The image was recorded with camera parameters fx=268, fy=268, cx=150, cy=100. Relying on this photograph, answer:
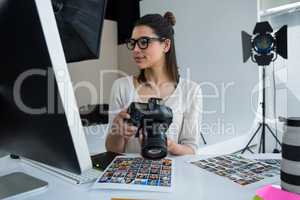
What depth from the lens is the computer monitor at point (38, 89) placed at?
38 centimetres

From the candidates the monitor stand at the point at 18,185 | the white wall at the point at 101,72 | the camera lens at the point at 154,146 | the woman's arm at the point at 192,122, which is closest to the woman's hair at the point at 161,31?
the woman's arm at the point at 192,122

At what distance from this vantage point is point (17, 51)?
17.3 inches

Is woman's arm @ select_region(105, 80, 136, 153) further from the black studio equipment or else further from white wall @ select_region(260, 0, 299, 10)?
white wall @ select_region(260, 0, 299, 10)

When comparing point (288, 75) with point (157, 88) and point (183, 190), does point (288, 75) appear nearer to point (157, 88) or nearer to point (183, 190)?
point (157, 88)

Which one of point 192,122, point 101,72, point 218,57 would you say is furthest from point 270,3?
point 192,122

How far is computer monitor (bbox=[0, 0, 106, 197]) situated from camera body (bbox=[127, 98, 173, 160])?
9.8 inches

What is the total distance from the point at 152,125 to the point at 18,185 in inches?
13.9

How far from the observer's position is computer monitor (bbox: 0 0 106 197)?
0.38 meters

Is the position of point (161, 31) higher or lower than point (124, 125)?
higher

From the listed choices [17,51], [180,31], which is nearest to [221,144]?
[180,31]

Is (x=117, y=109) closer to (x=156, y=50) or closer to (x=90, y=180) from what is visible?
(x=156, y=50)

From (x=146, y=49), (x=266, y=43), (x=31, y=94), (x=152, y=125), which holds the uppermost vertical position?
(x=266, y=43)

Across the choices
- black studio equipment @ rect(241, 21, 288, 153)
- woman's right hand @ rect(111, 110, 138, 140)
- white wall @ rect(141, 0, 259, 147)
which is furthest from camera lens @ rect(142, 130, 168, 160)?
white wall @ rect(141, 0, 259, 147)

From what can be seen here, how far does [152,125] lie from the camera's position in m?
0.73
